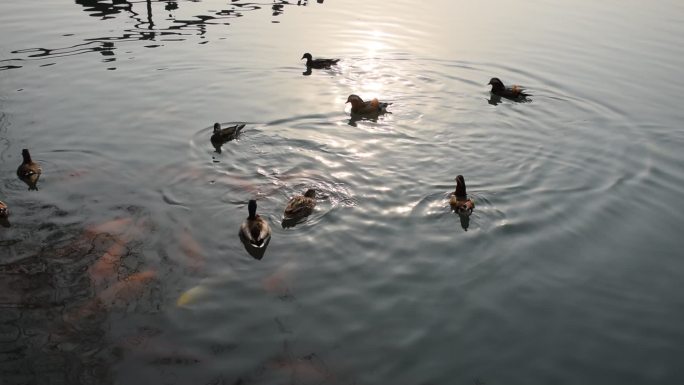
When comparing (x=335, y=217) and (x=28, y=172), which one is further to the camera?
(x=28, y=172)

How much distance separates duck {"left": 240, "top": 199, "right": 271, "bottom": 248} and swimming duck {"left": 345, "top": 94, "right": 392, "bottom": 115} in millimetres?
5892

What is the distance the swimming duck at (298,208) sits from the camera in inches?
396

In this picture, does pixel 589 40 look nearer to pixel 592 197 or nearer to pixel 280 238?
pixel 592 197

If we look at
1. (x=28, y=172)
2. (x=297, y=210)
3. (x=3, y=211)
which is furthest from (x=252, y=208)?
(x=28, y=172)

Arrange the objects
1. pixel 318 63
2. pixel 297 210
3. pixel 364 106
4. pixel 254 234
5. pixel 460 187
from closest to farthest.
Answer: pixel 254 234, pixel 297 210, pixel 460 187, pixel 364 106, pixel 318 63

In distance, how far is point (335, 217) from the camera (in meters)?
10.3

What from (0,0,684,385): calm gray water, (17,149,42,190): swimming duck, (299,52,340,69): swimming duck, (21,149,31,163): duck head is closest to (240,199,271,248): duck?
(0,0,684,385): calm gray water

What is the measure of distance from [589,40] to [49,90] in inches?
770

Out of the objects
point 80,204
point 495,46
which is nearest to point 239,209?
point 80,204

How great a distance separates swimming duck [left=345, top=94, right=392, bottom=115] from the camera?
1468 cm

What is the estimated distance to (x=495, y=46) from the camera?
2162 cm

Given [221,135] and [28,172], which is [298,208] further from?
[28,172]

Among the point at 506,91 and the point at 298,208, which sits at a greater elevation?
the point at 506,91

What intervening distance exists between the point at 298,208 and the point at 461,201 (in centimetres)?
300
